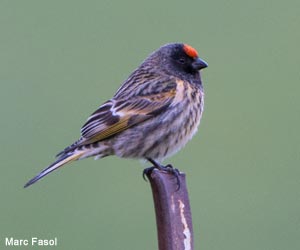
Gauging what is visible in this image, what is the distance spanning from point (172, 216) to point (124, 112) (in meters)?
2.73

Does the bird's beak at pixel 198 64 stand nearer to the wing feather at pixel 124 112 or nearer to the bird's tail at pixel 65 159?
the wing feather at pixel 124 112

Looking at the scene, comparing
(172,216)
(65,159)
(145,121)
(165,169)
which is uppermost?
(145,121)

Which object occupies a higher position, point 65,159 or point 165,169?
point 65,159

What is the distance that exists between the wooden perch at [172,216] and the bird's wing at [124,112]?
7.37ft

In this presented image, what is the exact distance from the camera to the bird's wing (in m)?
6.57

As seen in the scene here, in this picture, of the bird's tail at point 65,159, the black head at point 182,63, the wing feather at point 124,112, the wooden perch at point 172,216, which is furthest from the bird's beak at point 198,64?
the wooden perch at point 172,216

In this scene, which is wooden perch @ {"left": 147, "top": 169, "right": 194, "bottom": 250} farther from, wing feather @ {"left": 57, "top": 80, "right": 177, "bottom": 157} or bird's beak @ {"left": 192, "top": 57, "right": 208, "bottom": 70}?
bird's beak @ {"left": 192, "top": 57, "right": 208, "bottom": 70}

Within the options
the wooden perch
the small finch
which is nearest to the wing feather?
the small finch

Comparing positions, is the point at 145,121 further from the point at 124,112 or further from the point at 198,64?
the point at 198,64

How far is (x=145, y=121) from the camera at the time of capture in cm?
680

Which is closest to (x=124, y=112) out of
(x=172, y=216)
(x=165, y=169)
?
(x=165, y=169)

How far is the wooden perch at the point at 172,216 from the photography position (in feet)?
12.9

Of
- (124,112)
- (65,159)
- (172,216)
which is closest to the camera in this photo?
(172,216)

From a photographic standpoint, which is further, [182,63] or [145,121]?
[182,63]
